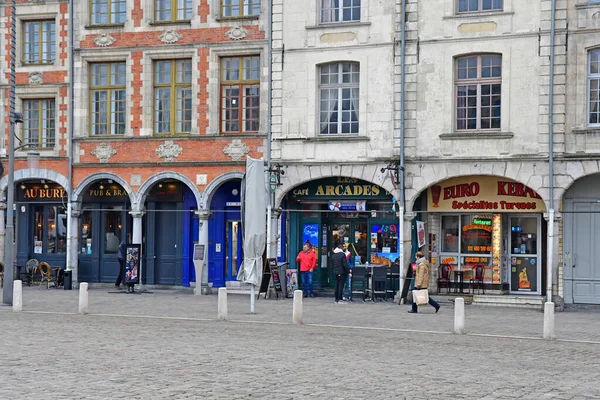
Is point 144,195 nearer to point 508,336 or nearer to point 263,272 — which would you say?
point 263,272

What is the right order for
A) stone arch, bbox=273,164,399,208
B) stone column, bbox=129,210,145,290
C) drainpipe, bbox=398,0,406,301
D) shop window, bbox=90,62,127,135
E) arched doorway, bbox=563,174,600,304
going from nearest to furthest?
arched doorway, bbox=563,174,600,304
drainpipe, bbox=398,0,406,301
stone arch, bbox=273,164,399,208
stone column, bbox=129,210,145,290
shop window, bbox=90,62,127,135

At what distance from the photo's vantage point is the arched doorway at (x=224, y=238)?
3088cm

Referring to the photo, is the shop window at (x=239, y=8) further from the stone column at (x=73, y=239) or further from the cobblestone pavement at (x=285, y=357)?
the cobblestone pavement at (x=285, y=357)

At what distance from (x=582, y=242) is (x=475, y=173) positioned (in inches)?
130

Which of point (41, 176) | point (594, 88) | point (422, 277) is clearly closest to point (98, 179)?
point (41, 176)

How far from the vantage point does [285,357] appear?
15055 millimetres

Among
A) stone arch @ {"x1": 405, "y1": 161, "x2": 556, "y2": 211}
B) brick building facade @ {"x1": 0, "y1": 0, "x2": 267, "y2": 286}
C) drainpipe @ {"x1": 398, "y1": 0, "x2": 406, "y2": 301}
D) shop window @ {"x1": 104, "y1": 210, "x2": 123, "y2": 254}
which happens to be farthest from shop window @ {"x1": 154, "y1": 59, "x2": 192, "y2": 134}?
stone arch @ {"x1": 405, "y1": 161, "x2": 556, "y2": 211}

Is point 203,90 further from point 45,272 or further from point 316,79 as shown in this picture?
point 45,272

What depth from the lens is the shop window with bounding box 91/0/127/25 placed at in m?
31.0

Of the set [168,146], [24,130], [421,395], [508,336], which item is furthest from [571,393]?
Result: [24,130]

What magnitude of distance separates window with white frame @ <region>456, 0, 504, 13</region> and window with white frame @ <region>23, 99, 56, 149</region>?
43.3 feet

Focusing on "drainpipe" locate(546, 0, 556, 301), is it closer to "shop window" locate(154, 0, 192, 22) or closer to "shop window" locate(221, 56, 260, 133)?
"shop window" locate(221, 56, 260, 133)

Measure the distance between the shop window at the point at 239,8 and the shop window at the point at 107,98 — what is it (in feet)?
12.2

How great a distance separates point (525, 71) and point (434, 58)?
2476 millimetres
